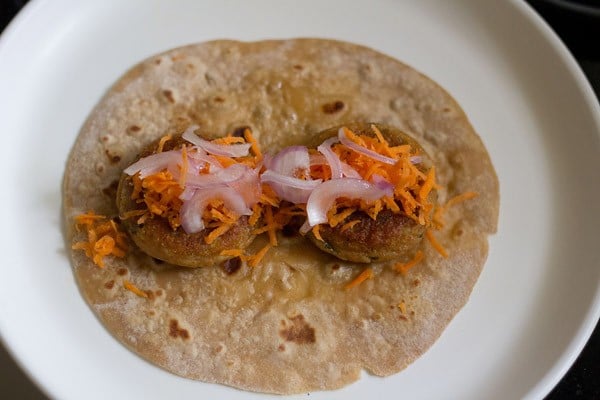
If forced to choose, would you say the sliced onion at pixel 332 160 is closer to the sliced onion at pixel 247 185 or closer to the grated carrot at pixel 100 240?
the sliced onion at pixel 247 185

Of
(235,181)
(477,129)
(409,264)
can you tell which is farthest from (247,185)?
Result: (477,129)

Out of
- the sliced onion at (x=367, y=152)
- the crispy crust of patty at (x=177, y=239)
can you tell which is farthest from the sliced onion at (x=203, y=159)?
the sliced onion at (x=367, y=152)

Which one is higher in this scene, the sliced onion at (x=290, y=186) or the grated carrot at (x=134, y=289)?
the sliced onion at (x=290, y=186)

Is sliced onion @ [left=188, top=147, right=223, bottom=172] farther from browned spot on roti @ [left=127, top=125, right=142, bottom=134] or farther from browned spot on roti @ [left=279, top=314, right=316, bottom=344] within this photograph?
browned spot on roti @ [left=279, top=314, right=316, bottom=344]

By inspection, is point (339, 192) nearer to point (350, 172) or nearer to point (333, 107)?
point (350, 172)

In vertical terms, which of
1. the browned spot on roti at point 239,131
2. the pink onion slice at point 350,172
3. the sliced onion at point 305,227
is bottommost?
the sliced onion at point 305,227
